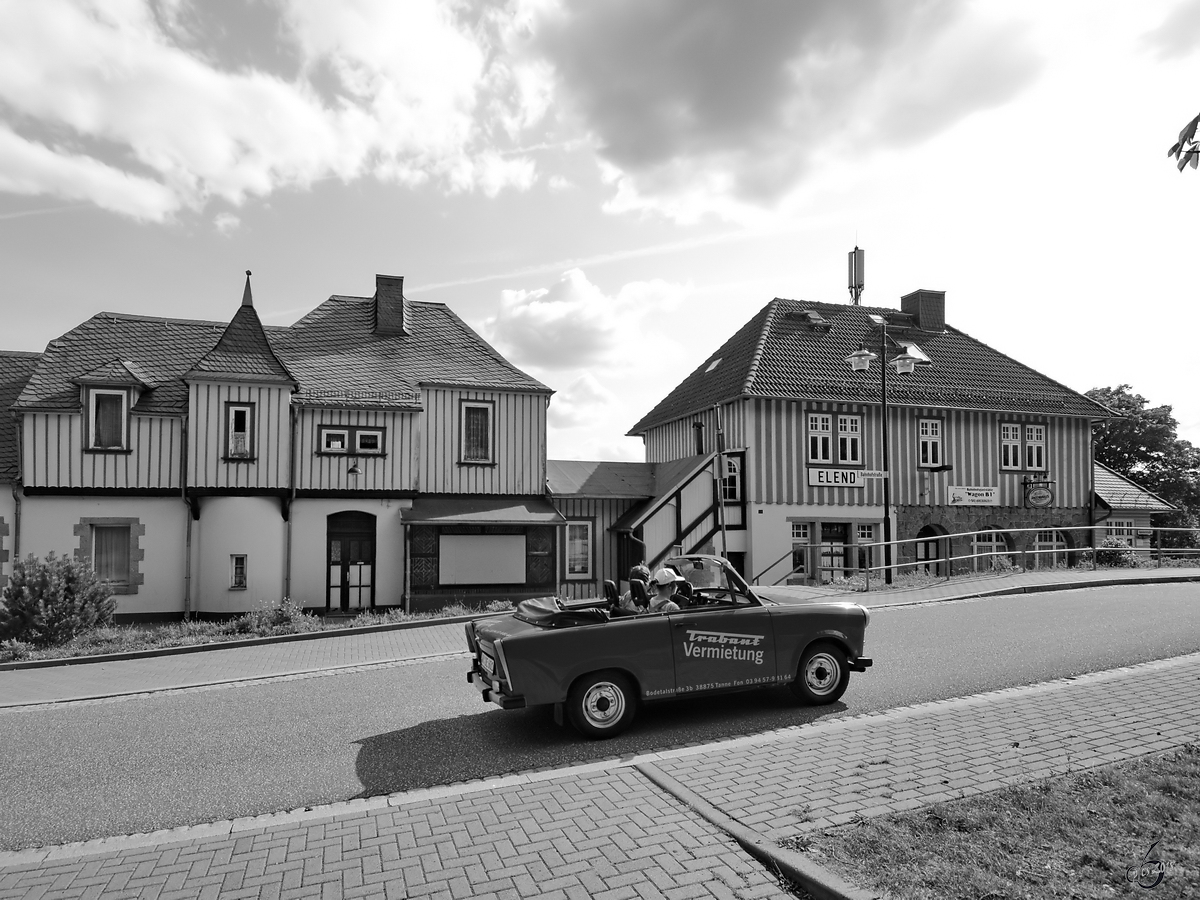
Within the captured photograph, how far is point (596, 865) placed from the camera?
4.74 metres

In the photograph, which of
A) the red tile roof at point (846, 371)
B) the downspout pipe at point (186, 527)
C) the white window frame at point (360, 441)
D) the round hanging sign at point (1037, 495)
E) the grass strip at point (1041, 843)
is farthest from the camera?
the round hanging sign at point (1037, 495)

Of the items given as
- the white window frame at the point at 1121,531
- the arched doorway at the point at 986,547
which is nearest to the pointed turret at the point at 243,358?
the arched doorway at the point at 986,547

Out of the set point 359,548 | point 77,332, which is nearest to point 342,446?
point 359,548

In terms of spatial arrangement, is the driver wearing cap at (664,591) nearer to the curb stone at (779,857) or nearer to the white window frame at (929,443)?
the curb stone at (779,857)

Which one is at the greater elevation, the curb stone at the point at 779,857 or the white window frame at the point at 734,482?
the white window frame at the point at 734,482

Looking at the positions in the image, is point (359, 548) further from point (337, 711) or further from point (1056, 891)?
point (1056, 891)

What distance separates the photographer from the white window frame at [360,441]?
21.3 m

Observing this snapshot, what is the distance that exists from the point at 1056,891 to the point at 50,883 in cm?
555

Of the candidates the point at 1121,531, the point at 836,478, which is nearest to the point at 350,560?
the point at 836,478

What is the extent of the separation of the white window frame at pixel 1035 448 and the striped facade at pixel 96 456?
26.1 meters

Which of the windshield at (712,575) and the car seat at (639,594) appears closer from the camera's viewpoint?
the car seat at (639,594)

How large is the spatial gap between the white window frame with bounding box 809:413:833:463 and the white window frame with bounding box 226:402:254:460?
623 inches

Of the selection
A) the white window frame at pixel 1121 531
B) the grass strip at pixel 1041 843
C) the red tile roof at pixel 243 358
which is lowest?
the grass strip at pixel 1041 843

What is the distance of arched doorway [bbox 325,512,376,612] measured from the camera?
2094cm
